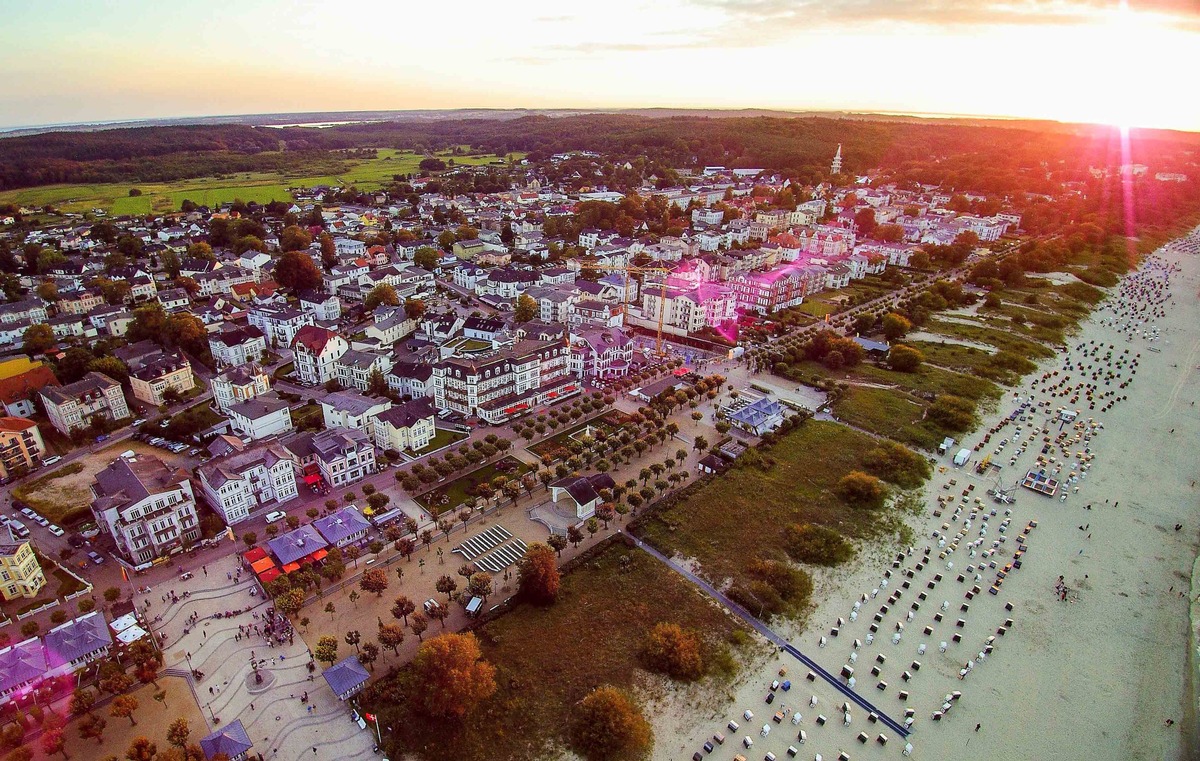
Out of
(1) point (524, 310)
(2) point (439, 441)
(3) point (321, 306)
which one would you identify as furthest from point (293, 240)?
(2) point (439, 441)

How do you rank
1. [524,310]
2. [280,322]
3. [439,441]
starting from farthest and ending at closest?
[524,310] → [280,322] → [439,441]

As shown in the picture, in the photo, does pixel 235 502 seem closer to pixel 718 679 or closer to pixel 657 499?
pixel 657 499

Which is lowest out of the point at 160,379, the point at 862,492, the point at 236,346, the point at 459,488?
the point at 862,492

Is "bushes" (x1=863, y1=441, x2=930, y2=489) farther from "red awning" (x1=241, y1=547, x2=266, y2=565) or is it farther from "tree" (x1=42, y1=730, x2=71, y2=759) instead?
"tree" (x1=42, y1=730, x2=71, y2=759)

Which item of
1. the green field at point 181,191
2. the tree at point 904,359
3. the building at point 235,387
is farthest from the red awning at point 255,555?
the green field at point 181,191

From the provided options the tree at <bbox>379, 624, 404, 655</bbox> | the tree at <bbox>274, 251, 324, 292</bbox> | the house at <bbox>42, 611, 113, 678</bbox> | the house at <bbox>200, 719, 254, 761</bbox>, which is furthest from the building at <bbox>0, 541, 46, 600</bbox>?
the tree at <bbox>274, 251, 324, 292</bbox>

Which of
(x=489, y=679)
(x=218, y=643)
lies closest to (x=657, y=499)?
(x=489, y=679)

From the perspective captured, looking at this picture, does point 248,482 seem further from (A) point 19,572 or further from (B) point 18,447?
(B) point 18,447

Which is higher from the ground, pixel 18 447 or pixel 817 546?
pixel 18 447
